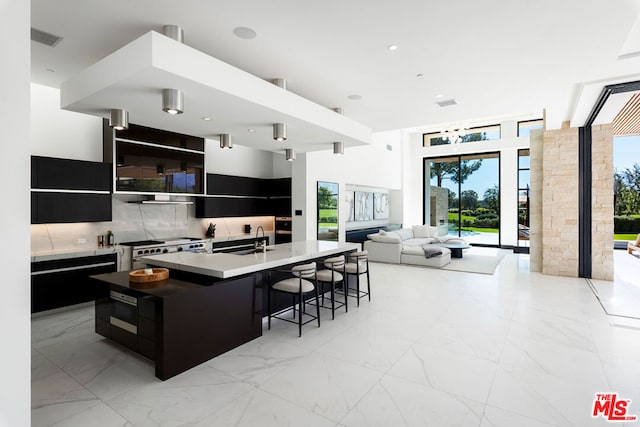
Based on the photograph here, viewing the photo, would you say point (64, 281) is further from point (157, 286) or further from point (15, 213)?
point (15, 213)

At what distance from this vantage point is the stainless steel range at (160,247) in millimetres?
5098

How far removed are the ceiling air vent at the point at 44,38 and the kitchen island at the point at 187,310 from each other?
7.70 feet

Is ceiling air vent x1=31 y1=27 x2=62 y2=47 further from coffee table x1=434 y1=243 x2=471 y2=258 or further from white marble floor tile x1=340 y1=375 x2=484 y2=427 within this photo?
coffee table x1=434 y1=243 x2=471 y2=258

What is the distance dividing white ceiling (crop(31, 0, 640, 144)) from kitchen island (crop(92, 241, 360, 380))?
1769 millimetres

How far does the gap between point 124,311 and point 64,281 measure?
1901mm

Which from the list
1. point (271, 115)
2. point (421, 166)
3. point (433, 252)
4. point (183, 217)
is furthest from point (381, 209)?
point (271, 115)

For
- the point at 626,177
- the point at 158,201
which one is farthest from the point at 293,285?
the point at 626,177

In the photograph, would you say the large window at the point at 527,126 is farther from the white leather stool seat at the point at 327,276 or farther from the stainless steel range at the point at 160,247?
the stainless steel range at the point at 160,247

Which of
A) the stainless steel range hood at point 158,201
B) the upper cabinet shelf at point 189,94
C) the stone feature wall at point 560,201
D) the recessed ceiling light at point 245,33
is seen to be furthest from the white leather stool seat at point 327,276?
the stone feature wall at point 560,201

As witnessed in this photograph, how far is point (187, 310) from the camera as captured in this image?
2.96 m

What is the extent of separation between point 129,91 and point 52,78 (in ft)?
7.04

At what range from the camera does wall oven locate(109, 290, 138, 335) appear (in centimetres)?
315

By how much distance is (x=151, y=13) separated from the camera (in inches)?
104

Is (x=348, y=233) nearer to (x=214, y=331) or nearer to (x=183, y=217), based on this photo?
(x=183, y=217)
